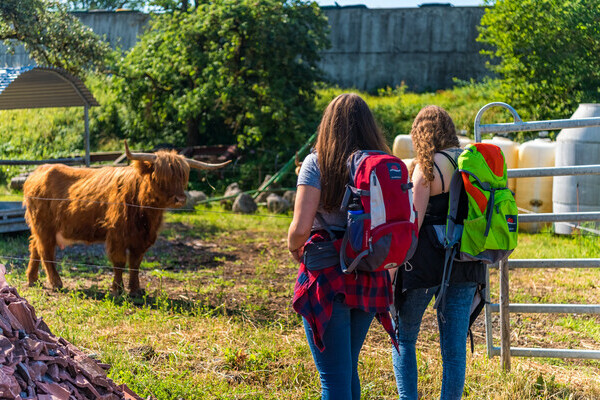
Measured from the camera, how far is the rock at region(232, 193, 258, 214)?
1329 centimetres

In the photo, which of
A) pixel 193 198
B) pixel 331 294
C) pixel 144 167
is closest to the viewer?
pixel 331 294

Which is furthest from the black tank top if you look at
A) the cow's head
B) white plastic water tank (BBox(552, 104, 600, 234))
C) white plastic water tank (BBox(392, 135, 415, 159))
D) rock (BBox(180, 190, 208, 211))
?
rock (BBox(180, 190, 208, 211))

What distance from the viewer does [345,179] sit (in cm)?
302

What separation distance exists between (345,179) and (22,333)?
2119mm

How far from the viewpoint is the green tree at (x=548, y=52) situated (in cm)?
1356

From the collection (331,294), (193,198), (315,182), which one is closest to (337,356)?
(331,294)

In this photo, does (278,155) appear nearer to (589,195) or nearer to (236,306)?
(589,195)

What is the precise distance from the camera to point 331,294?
299cm

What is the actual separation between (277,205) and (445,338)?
9.77 meters

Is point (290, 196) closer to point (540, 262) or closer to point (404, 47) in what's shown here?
point (404, 47)

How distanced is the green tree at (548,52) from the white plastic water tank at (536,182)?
271 centimetres

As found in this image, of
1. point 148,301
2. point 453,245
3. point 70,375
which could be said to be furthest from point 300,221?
point 148,301

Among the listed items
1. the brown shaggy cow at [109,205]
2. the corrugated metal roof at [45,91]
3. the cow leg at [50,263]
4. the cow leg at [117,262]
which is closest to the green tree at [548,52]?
the corrugated metal roof at [45,91]

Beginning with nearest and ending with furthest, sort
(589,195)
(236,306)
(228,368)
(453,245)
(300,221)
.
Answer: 1. (300,221)
2. (453,245)
3. (228,368)
4. (236,306)
5. (589,195)
